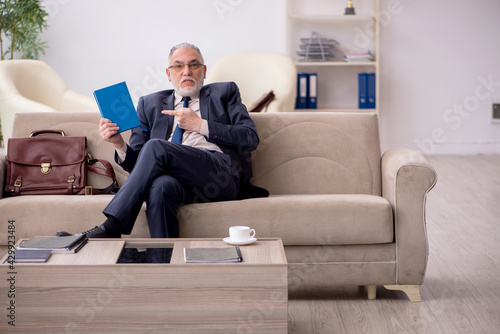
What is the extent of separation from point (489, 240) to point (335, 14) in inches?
139

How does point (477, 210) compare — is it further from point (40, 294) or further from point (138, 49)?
point (138, 49)

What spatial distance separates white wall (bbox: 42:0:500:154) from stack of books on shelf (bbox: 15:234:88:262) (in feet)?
14.5

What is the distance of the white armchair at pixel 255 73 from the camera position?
5.23 meters

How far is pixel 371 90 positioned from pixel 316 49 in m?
0.67

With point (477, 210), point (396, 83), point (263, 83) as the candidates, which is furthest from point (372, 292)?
point (396, 83)

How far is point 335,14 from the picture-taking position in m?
6.39

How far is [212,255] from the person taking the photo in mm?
1915

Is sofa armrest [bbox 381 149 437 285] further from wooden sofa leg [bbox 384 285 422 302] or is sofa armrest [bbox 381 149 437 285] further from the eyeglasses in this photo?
the eyeglasses

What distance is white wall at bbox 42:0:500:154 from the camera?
6285 mm

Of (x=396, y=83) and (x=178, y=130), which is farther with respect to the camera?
(x=396, y=83)

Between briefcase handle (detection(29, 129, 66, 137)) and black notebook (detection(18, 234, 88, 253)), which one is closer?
black notebook (detection(18, 234, 88, 253))

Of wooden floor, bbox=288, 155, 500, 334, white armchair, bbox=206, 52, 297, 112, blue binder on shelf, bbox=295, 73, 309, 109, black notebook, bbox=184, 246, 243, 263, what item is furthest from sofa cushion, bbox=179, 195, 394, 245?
blue binder on shelf, bbox=295, 73, 309, 109

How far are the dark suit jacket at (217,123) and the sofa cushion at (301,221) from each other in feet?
0.96

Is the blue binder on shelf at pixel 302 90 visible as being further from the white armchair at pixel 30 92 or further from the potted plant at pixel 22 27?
the potted plant at pixel 22 27
